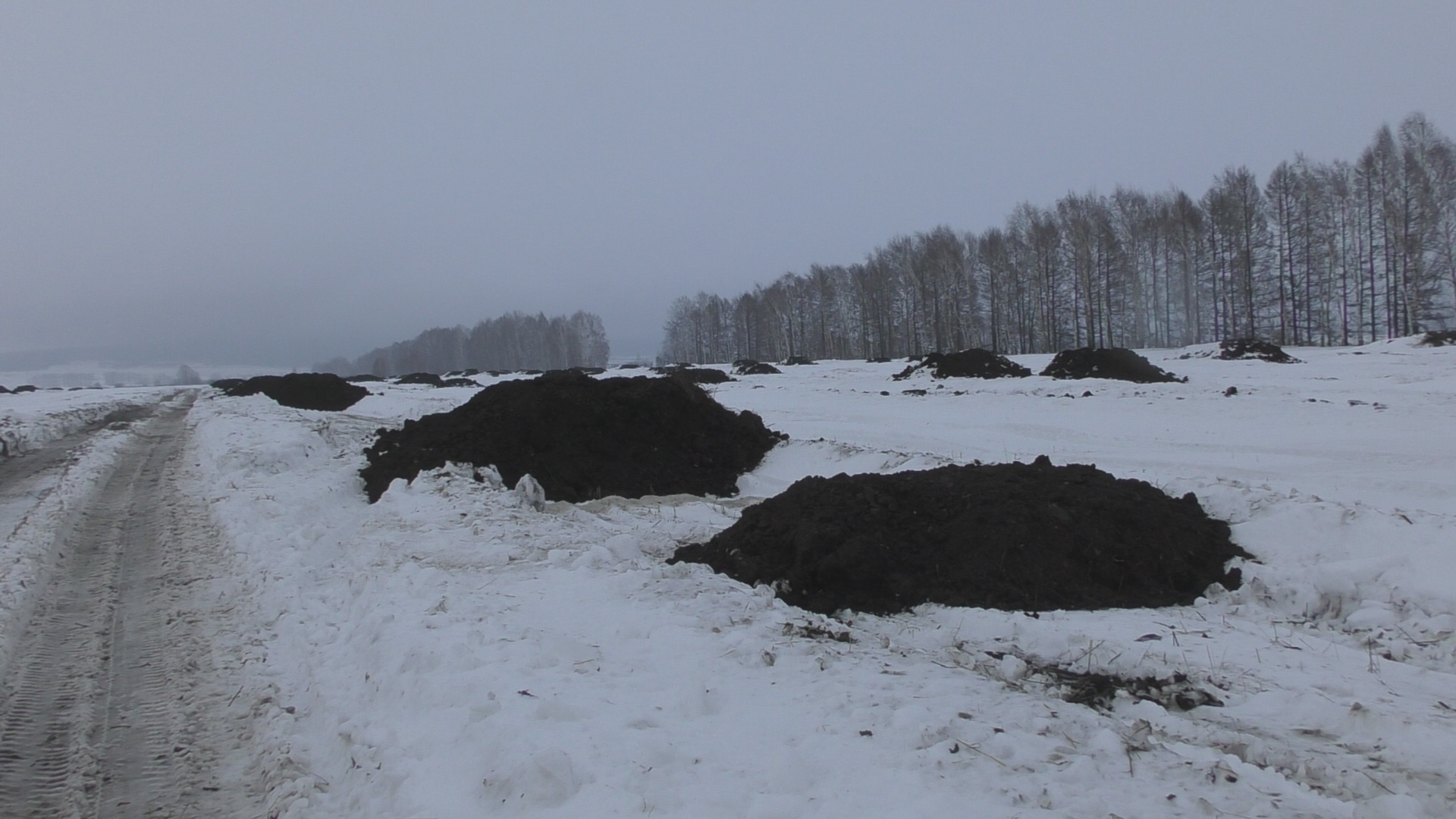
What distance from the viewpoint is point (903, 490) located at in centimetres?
693

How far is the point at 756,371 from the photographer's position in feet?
141

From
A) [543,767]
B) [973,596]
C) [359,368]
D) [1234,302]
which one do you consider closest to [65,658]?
[543,767]

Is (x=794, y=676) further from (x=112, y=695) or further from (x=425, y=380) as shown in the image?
(x=425, y=380)

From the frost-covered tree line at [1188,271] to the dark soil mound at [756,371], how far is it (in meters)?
22.1

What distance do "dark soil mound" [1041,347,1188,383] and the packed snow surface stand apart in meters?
14.3

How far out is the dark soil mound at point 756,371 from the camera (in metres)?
40.5

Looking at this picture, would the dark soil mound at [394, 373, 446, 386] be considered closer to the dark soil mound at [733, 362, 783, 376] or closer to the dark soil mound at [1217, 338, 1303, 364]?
the dark soil mound at [733, 362, 783, 376]

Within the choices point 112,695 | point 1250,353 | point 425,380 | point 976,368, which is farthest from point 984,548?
point 425,380

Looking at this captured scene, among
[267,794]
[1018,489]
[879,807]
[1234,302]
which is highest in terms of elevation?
[1234,302]

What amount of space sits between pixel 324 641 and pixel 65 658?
188cm

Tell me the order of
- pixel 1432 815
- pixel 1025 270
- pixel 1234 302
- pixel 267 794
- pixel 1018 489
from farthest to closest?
pixel 1025 270, pixel 1234 302, pixel 1018 489, pixel 267 794, pixel 1432 815

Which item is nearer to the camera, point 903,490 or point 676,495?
point 903,490

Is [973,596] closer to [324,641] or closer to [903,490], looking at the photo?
[903,490]

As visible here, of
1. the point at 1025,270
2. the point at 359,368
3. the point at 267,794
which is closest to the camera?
the point at 267,794
